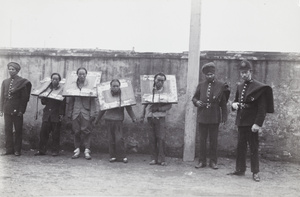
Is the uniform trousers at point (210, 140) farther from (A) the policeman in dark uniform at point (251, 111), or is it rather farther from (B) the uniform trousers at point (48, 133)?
(B) the uniform trousers at point (48, 133)

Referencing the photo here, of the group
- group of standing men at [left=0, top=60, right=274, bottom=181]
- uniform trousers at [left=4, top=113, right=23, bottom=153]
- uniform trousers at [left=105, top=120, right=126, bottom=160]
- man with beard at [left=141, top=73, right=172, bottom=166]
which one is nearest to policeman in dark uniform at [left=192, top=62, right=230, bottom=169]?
group of standing men at [left=0, top=60, right=274, bottom=181]

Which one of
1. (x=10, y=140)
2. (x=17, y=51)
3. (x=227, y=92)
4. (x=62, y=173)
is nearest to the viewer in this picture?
(x=62, y=173)

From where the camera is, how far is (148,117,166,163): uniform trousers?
6.59m

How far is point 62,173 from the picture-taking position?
221 inches

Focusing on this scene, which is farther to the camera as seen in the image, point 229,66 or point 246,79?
point 229,66

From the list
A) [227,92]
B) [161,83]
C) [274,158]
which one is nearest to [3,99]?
[161,83]

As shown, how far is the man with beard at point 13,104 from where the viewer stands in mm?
6957

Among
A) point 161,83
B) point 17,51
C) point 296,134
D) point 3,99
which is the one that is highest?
point 17,51

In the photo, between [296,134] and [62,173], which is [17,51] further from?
[296,134]

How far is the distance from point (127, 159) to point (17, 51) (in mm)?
3632

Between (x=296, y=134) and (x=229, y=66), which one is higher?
(x=229, y=66)

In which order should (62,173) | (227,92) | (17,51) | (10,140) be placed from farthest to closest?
(17,51) < (10,140) < (227,92) < (62,173)

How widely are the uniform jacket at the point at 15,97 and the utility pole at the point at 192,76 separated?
132 inches

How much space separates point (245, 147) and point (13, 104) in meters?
4.64
